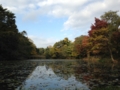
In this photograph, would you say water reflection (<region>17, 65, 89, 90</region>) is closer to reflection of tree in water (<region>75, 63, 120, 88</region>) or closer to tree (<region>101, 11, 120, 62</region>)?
reflection of tree in water (<region>75, 63, 120, 88</region>)

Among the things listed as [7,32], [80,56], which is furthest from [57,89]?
[80,56]

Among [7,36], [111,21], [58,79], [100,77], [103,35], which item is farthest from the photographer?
[7,36]

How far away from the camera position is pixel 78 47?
231 ft

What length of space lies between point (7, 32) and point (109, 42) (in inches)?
1095

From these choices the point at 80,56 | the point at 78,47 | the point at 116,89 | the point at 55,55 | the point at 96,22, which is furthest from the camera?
the point at 55,55

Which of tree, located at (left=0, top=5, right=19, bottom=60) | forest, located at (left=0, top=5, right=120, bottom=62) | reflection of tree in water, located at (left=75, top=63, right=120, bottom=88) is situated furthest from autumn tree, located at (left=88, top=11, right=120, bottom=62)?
tree, located at (left=0, top=5, right=19, bottom=60)

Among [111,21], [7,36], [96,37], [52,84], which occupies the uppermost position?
[111,21]

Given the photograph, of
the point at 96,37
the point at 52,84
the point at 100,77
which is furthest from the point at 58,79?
the point at 96,37

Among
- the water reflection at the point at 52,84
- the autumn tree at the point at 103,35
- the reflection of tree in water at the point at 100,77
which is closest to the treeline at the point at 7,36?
the autumn tree at the point at 103,35

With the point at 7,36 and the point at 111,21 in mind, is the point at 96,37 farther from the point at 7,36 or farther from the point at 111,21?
the point at 7,36

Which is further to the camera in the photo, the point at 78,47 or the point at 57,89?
the point at 78,47

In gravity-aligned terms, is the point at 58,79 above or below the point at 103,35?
below

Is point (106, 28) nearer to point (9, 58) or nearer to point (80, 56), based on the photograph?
point (9, 58)

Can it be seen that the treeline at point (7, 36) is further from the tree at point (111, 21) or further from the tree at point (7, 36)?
the tree at point (111, 21)
